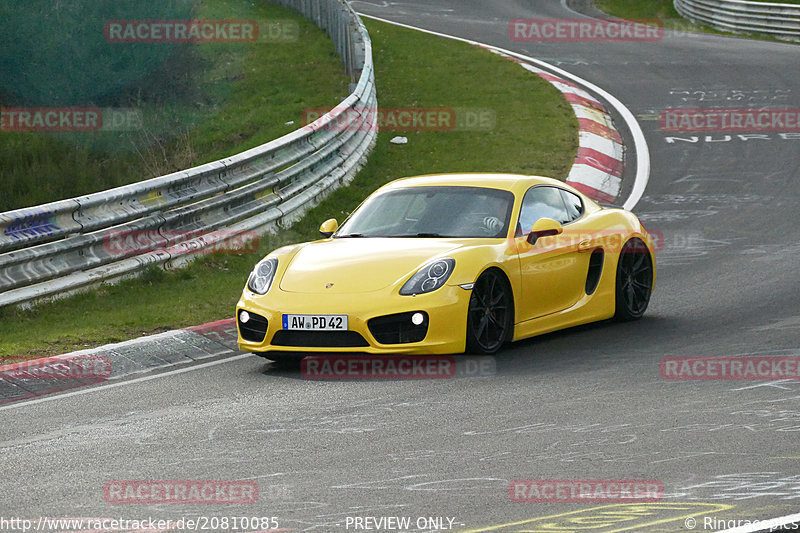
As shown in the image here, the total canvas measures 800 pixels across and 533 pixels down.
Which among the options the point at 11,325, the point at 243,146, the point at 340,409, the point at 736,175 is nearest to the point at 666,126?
the point at 736,175

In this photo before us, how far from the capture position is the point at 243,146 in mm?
20016

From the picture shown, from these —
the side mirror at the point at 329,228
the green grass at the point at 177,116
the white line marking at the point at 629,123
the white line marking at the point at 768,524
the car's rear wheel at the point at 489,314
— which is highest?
the white line marking at the point at 768,524

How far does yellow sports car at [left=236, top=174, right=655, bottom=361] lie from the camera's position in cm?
865

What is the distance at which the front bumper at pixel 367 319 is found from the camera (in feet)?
28.2

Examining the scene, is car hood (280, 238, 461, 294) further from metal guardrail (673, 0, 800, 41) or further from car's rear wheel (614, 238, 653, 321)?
metal guardrail (673, 0, 800, 41)

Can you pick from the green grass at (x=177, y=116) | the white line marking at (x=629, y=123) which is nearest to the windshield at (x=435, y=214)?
the white line marking at (x=629, y=123)

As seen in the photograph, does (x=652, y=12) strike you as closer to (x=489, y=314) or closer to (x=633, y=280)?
(x=633, y=280)

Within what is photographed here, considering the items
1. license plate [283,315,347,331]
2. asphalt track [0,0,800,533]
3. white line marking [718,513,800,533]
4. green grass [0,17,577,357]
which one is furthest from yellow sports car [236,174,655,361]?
white line marking [718,513,800,533]

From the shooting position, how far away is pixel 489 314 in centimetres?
906

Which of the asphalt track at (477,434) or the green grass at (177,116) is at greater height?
the asphalt track at (477,434)

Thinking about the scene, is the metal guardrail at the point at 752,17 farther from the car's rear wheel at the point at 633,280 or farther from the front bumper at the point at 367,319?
the front bumper at the point at 367,319

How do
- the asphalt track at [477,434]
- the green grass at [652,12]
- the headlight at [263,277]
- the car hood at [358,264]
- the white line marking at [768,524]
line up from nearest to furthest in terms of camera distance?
the white line marking at [768,524], the asphalt track at [477,434], the car hood at [358,264], the headlight at [263,277], the green grass at [652,12]

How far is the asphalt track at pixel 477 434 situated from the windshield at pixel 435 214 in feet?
3.24

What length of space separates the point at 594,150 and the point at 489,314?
10425 mm
